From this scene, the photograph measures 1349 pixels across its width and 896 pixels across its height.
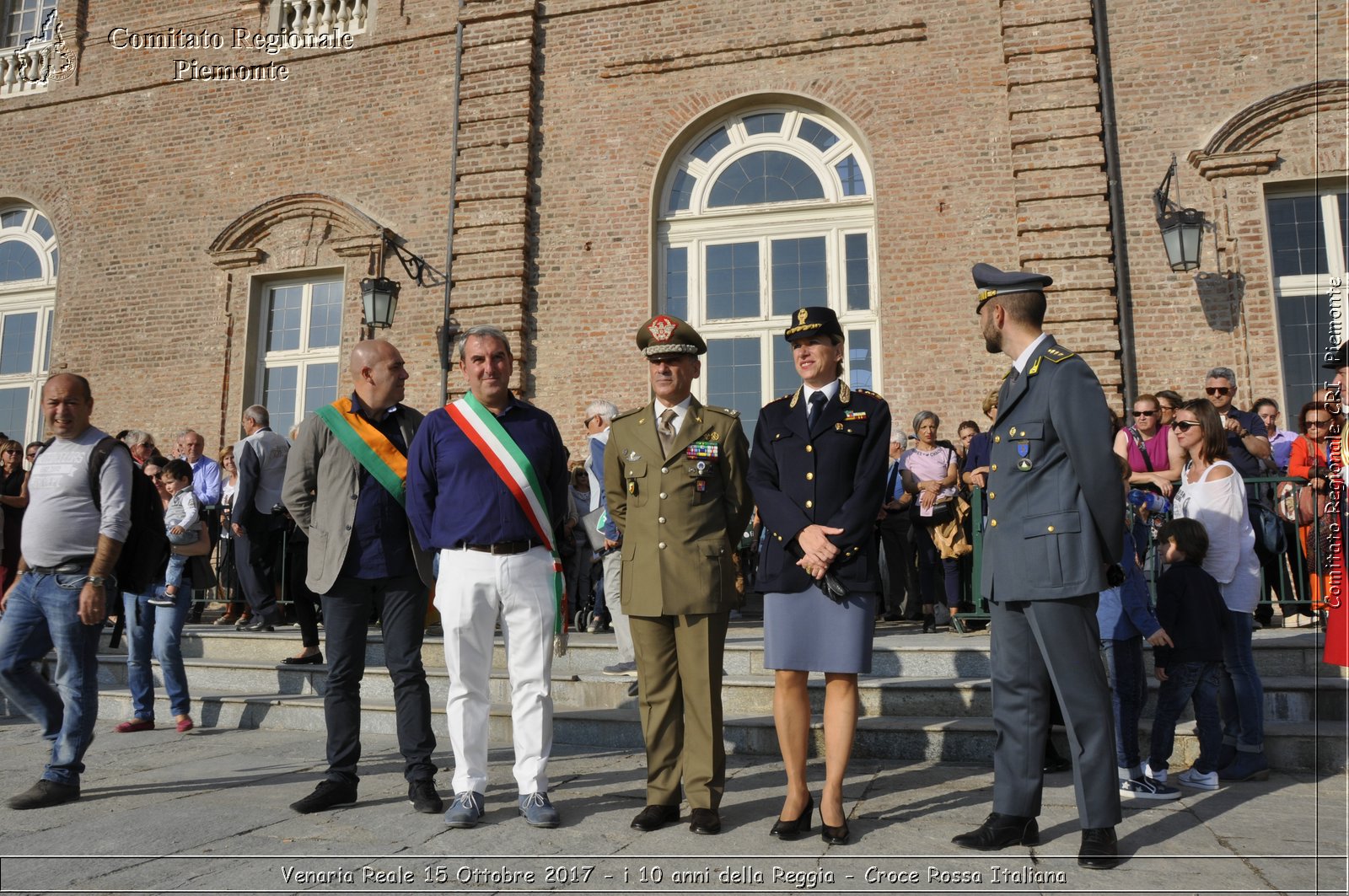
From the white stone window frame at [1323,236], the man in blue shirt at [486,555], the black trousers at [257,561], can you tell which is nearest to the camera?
the man in blue shirt at [486,555]

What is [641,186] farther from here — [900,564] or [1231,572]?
[1231,572]

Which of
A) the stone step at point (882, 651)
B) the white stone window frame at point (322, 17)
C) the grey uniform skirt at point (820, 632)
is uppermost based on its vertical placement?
the white stone window frame at point (322, 17)

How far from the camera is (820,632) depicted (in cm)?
418

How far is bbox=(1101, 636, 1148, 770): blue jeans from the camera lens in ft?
Result: 16.1

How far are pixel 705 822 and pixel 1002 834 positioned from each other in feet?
3.76

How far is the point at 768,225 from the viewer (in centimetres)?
1197

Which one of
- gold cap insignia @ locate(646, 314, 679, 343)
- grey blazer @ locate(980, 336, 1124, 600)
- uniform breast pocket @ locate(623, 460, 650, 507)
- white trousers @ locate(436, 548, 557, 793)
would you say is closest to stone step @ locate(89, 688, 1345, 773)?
white trousers @ locate(436, 548, 557, 793)

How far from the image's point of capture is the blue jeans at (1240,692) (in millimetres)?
5152

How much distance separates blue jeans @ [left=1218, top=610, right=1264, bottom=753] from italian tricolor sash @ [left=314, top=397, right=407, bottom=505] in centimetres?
419

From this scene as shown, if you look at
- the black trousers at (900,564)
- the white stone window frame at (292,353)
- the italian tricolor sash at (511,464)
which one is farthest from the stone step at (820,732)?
the white stone window frame at (292,353)

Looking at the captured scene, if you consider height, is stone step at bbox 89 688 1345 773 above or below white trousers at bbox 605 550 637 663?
below

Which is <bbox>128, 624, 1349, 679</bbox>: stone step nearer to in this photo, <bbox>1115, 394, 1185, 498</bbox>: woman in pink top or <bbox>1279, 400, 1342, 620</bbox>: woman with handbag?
<bbox>1279, 400, 1342, 620</bbox>: woman with handbag

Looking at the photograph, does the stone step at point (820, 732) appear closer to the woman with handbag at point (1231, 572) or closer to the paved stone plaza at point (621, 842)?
the paved stone plaza at point (621, 842)

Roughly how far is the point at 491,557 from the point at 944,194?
815 cm
